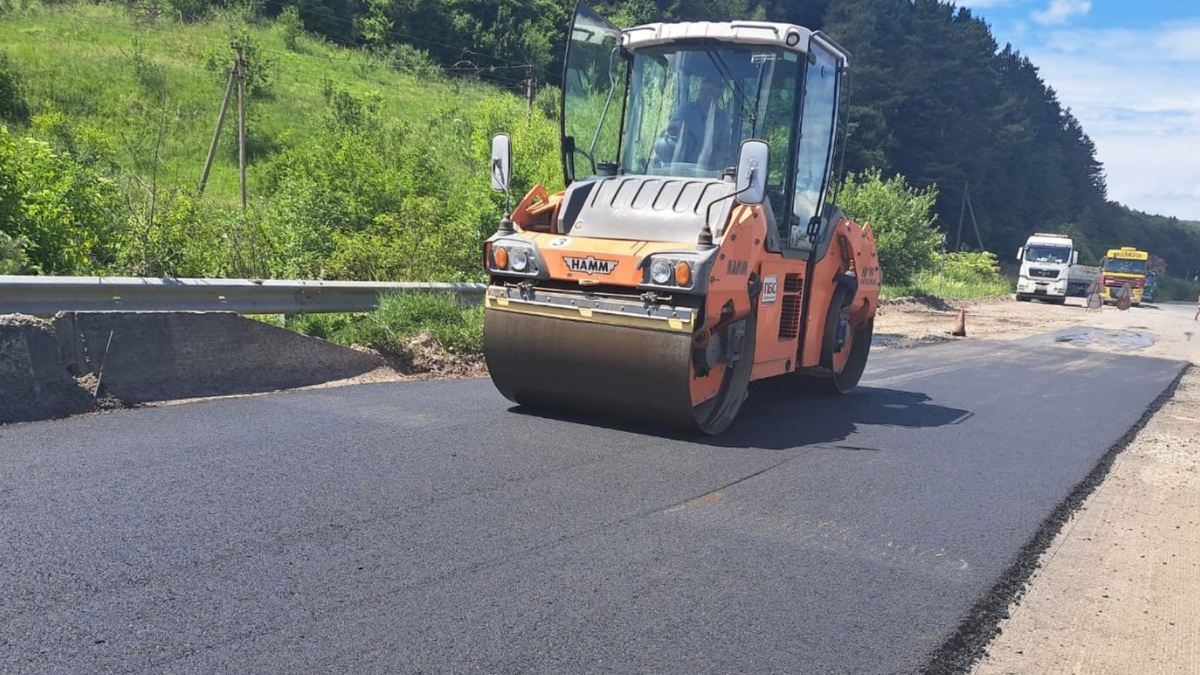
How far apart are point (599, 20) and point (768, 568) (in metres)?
5.01

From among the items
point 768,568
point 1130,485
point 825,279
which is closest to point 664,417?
point 768,568

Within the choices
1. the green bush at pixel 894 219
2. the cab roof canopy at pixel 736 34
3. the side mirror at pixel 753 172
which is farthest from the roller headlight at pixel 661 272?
the green bush at pixel 894 219

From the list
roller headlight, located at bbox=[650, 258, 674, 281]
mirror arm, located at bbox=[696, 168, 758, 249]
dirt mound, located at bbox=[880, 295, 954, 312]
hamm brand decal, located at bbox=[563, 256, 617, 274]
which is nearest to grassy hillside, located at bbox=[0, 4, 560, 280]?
hamm brand decal, located at bbox=[563, 256, 617, 274]

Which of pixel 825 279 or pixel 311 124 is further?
pixel 311 124

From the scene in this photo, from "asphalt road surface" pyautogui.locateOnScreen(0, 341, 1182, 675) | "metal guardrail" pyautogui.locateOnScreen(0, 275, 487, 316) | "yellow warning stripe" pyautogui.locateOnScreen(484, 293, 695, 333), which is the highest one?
"yellow warning stripe" pyautogui.locateOnScreen(484, 293, 695, 333)

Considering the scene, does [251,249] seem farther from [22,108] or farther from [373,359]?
[22,108]

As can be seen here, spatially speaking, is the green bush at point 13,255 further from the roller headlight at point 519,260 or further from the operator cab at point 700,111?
the operator cab at point 700,111

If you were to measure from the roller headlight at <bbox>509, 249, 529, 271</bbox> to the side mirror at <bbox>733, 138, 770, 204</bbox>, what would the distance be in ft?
4.81

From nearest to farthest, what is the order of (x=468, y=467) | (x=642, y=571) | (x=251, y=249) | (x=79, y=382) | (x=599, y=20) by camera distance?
(x=642, y=571)
(x=468, y=467)
(x=79, y=382)
(x=599, y=20)
(x=251, y=249)

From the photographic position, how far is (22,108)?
27953 mm

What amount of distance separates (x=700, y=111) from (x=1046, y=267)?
35502 millimetres

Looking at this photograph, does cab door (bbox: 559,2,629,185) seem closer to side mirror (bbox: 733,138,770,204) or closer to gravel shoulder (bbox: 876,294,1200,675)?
side mirror (bbox: 733,138,770,204)

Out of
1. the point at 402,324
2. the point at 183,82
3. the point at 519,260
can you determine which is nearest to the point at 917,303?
the point at 402,324

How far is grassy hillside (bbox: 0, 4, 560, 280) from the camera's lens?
30.2 ft
